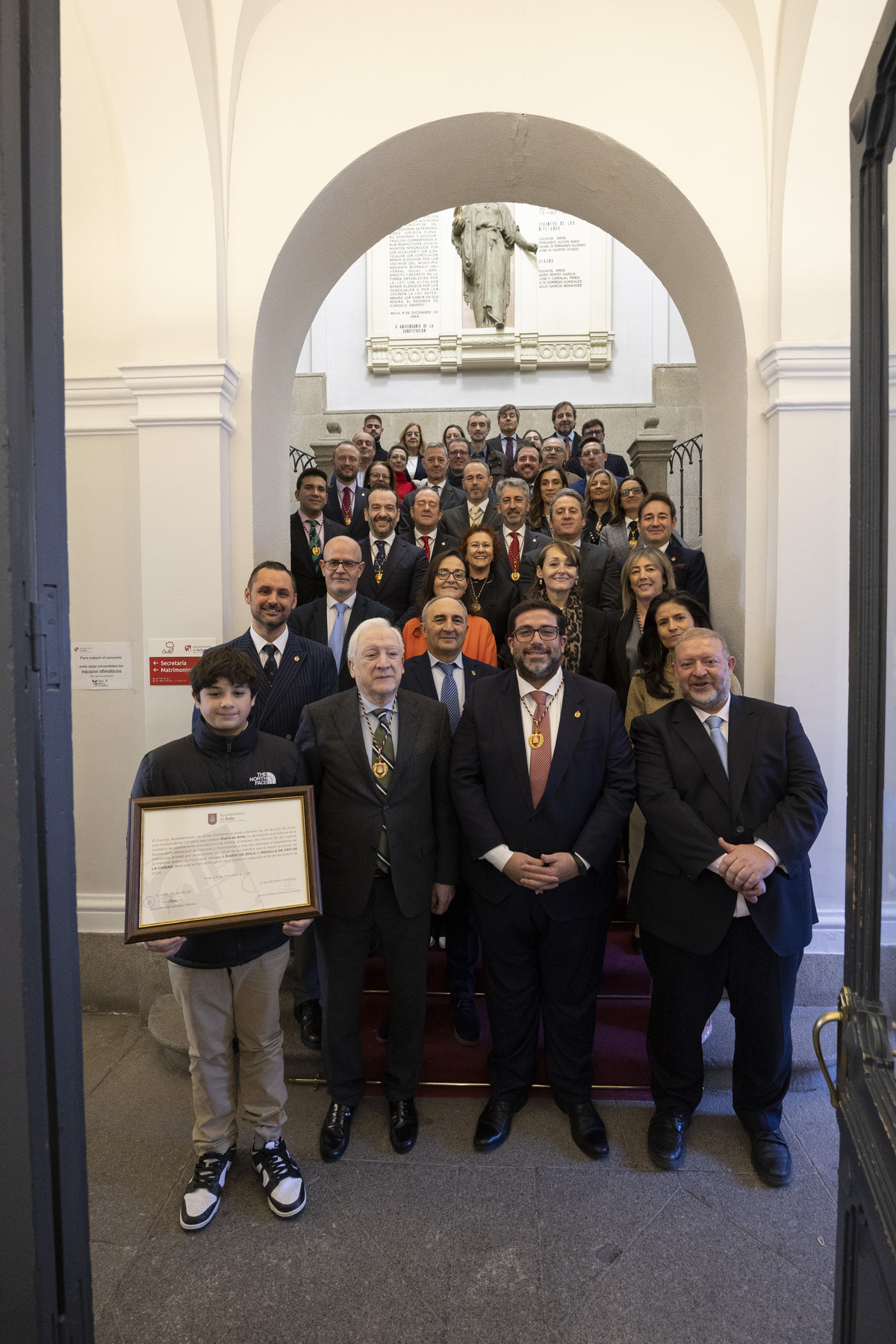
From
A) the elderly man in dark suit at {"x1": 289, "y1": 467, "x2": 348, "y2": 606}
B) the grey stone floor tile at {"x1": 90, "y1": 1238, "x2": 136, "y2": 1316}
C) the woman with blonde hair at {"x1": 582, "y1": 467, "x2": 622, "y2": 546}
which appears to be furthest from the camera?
the woman with blonde hair at {"x1": 582, "y1": 467, "x2": 622, "y2": 546}

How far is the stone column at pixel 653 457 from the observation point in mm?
8133

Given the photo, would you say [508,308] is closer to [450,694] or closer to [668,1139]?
[450,694]

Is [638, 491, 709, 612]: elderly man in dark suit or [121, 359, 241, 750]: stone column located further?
[638, 491, 709, 612]: elderly man in dark suit

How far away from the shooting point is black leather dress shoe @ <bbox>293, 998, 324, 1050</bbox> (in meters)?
3.66

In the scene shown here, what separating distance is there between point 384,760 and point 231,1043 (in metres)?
1.11

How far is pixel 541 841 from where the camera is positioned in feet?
10.1

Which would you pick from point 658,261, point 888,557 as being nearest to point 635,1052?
point 888,557

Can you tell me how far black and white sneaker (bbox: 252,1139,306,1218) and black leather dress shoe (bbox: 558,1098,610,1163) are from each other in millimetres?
1022

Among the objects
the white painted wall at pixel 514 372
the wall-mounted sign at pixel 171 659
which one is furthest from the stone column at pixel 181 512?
the white painted wall at pixel 514 372

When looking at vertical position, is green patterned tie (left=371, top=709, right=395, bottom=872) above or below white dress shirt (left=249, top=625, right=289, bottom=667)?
below

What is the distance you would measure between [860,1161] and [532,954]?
189 cm

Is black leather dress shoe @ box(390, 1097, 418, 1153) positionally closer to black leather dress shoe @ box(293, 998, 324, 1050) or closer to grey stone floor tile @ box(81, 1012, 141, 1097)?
black leather dress shoe @ box(293, 998, 324, 1050)

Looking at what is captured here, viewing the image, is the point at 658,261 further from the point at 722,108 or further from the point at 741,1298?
the point at 741,1298

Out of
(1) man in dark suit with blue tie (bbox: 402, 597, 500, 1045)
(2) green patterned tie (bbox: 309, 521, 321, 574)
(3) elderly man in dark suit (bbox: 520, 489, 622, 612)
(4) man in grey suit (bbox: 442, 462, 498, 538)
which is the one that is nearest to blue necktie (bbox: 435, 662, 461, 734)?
(1) man in dark suit with blue tie (bbox: 402, 597, 500, 1045)
